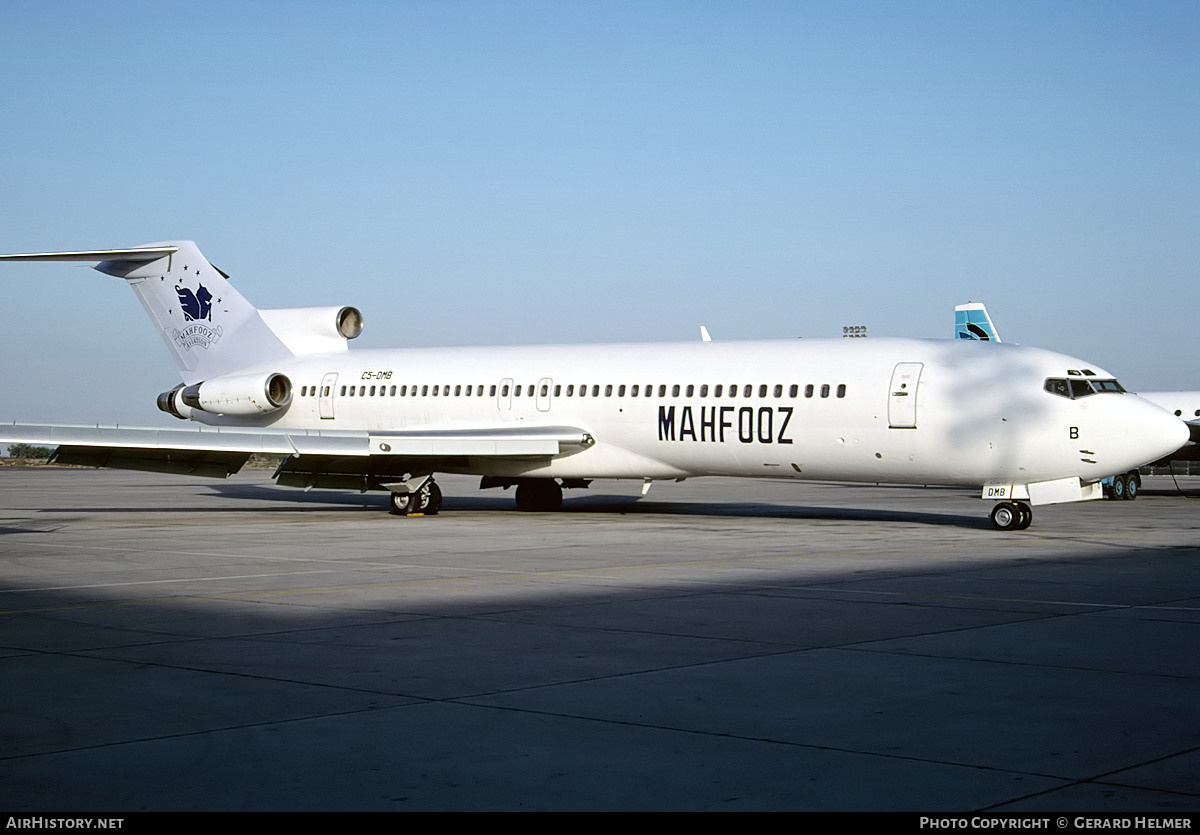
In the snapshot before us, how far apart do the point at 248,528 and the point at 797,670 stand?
14710 millimetres

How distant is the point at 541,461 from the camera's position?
24.4m

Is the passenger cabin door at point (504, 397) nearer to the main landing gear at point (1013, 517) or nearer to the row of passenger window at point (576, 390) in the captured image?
the row of passenger window at point (576, 390)

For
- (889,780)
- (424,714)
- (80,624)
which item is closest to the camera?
(889,780)

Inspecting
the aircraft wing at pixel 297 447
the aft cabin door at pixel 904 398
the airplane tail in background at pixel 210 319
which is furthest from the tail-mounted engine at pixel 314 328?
the aft cabin door at pixel 904 398

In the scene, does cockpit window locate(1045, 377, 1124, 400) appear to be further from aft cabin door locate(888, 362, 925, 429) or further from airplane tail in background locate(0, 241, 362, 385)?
airplane tail in background locate(0, 241, 362, 385)

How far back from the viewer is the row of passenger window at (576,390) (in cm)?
2156

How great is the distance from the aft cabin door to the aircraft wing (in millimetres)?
6000

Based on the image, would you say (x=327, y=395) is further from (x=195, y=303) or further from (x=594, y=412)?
(x=594, y=412)

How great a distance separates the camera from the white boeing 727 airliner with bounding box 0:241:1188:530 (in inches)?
775

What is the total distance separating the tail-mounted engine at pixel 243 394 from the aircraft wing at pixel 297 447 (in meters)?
3.63

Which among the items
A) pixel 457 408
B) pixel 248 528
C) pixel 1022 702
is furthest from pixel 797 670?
pixel 457 408

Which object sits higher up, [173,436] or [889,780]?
[173,436]

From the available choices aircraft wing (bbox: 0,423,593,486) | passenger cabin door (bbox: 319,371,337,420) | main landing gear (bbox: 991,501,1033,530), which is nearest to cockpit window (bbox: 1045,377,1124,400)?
main landing gear (bbox: 991,501,1033,530)
